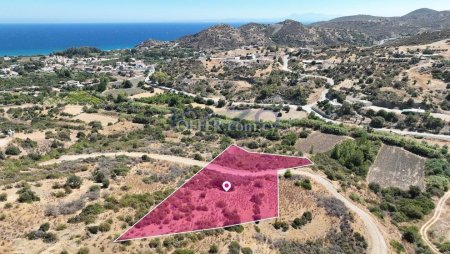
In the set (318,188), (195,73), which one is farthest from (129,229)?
(195,73)

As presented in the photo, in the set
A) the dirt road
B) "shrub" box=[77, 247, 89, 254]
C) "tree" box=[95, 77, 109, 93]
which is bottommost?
"tree" box=[95, 77, 109, 93]

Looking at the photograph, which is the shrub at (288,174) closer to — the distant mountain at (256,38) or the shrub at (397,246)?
the shrub at (397,246)

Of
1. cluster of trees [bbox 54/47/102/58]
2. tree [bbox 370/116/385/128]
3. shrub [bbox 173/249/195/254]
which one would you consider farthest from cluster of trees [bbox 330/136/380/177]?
cluster of trees [bbox 54/47/102/58]

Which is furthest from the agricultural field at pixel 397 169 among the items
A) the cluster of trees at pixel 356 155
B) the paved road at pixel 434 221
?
the paved road at pixel 434 221

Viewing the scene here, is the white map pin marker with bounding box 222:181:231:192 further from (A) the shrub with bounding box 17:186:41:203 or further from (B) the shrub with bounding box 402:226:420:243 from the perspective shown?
(B) the shrub with bounding box 402:226:420:243

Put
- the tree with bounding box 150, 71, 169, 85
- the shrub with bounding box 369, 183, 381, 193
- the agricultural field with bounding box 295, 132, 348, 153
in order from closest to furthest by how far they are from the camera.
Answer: the shrub with bounding box 369, 183, 381, 193 < the agricultural field with bounding box 295, 132, 348, 153 < the tree with bounding box 150, 71, 169, 85

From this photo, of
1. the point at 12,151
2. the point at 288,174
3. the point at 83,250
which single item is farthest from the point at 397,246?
the point at 12,151
